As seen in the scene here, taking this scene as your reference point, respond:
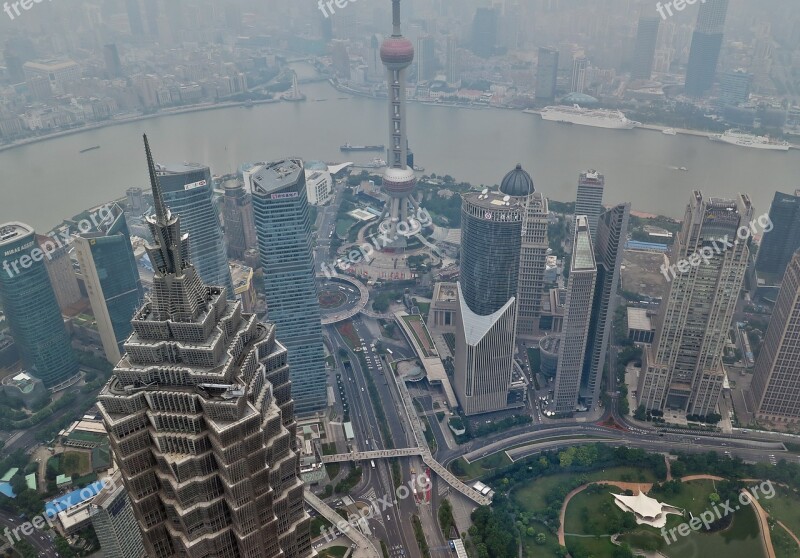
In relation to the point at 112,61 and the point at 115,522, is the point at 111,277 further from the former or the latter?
the point at 112,61

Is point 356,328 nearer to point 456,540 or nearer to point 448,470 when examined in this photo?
point 448,470

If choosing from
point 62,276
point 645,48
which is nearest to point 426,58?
point 645,48

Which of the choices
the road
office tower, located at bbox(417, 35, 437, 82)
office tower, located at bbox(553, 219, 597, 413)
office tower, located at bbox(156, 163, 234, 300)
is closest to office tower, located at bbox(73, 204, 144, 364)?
office tower, located at bbox(156, 163, 234, 300)

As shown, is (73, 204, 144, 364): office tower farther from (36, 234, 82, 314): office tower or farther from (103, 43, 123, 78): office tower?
(103, 43, 123, 78): office tower

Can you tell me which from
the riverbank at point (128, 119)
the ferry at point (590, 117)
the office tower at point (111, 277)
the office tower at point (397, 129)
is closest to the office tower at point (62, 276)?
the office tower at point (111, 277)

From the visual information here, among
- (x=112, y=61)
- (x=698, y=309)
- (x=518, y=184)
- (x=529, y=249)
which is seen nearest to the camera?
(x=698, y=309)

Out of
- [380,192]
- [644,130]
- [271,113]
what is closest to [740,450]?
[380,192]

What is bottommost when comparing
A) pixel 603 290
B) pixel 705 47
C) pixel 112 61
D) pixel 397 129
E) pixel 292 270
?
pixel 603 290
